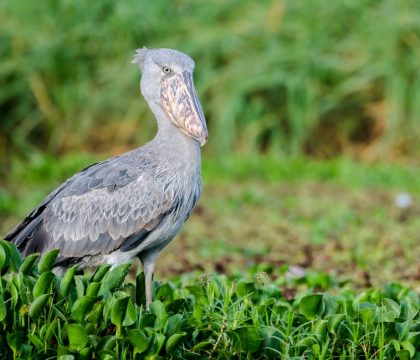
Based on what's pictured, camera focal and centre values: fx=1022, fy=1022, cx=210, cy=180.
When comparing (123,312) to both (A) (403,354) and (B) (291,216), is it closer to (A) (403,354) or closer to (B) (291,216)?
(A) (403,354)

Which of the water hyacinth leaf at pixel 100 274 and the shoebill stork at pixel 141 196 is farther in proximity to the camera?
the shoebill stork at pixel 141 196

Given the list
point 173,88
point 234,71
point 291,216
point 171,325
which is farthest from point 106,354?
point 234,71

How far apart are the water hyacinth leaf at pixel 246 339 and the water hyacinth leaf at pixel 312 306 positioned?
0.42 m

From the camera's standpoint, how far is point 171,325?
3.93 meters

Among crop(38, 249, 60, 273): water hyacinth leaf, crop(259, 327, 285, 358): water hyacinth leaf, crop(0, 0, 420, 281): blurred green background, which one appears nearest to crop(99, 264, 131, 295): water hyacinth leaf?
crop(38, 249, 60, 273): water hyacinth leaf

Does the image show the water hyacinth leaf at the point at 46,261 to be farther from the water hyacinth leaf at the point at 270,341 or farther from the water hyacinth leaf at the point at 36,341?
the water hyacinth leaf at the point at 270,341

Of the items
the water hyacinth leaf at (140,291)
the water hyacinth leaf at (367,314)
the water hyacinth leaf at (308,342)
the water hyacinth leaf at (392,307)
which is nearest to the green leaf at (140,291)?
the water hyacinth leaf at (140,291)

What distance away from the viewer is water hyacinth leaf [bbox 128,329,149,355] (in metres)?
3.78

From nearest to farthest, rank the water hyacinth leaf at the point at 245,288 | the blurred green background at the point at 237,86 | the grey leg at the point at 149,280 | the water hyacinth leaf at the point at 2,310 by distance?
the water hyacinth leaf at the point at 2,310 < the grey leg at the point at 149,280 < the water hyacinth leaf at the point at 245,288 < the blurred green background at the point at 237,86

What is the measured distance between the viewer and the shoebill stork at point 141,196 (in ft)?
14.9

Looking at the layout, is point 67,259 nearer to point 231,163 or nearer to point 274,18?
point 231,163

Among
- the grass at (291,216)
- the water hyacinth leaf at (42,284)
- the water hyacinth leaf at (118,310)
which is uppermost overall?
the water hyacinth leaf at (42,284)

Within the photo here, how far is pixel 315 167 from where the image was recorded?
33.4 feet

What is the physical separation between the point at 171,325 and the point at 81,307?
0.35 m
